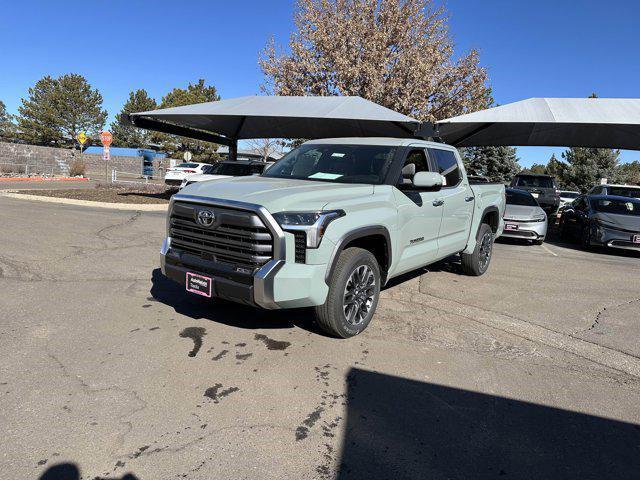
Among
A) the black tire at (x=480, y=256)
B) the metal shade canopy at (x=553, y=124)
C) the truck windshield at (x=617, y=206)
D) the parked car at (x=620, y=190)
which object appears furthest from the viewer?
the parked car at (x=620, y=190)

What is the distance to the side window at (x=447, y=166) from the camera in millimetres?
5887

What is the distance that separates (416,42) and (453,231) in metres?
17.8

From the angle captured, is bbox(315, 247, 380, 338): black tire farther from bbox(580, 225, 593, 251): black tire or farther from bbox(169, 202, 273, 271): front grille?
bbox(580, 225, 593, 251): black tire

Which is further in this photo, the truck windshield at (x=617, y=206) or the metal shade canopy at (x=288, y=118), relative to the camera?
the metal shade canopy at (x=288, y=118)

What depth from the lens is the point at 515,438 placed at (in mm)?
2904

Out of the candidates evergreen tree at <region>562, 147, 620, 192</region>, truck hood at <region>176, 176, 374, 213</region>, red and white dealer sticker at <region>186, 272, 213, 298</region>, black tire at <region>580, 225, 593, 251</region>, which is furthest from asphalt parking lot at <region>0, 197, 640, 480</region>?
evergreen tree at <region>562, 147, 620, 192</region>

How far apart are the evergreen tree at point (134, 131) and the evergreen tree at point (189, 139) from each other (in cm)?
905

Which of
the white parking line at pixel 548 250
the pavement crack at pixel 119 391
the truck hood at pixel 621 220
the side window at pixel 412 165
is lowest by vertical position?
the pavement crack at pixel 119 391

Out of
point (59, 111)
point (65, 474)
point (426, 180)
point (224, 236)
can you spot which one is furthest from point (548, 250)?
point (59, 111)

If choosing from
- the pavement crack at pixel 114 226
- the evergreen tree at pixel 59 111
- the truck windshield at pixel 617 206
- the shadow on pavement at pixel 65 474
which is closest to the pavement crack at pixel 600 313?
the shadow on pavement at pixel 65 474

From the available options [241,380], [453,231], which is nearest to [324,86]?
[453,231]

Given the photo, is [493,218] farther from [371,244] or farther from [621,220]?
[621,220]

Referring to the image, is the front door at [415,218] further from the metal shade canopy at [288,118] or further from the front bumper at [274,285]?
the metal shade canopy at [288,118]

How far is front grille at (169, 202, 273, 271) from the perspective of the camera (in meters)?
3.72
